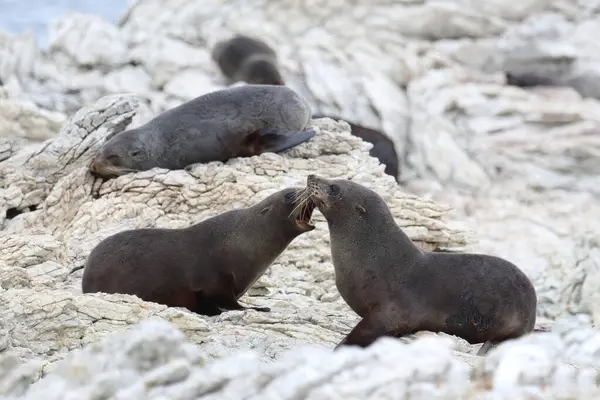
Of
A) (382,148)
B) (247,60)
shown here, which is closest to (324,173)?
(382,148)

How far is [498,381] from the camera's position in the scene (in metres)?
4.05

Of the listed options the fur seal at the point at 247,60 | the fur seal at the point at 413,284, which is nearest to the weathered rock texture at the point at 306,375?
the fur seal at the point at 413,284

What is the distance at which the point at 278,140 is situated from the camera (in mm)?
12047

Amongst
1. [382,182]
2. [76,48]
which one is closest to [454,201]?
[382,182]

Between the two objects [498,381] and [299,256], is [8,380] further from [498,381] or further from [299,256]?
[299,256]

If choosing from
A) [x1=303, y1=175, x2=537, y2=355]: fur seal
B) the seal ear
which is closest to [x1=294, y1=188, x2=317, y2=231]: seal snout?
the seal ear

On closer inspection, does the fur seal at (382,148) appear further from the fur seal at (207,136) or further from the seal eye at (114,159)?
the seal eye at (114,159)

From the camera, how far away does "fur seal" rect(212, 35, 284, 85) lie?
57.8 ft

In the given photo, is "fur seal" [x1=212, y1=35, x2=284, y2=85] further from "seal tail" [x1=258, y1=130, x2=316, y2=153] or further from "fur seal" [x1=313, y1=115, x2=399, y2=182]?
"seal tail" [x1=258, y1=130, x2=316, y2=153]

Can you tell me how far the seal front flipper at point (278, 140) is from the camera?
11977 mm

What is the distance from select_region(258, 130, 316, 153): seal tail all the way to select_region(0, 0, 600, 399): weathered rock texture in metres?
0.16

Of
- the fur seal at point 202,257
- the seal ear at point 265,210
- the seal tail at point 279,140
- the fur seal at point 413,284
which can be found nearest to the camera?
the fur seal at point 413,284

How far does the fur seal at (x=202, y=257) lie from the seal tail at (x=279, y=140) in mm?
2988

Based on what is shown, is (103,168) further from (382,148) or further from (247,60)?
(247,60)
